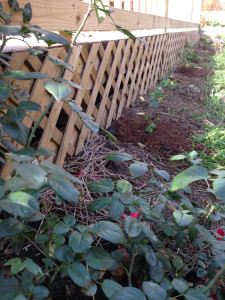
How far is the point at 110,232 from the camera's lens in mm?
653

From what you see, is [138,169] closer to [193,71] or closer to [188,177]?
[188,177]

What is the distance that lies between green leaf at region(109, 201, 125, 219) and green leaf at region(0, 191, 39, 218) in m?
0.31

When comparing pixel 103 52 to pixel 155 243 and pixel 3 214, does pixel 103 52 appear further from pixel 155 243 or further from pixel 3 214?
pixel 155 243

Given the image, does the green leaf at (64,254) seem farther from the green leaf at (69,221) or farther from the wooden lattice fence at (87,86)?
the wooden lattice fence at (87,86)

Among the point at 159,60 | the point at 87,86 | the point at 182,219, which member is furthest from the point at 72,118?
the point at 159,60

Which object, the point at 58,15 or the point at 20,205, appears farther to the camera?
the point at 58,15

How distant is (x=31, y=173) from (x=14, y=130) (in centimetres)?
43

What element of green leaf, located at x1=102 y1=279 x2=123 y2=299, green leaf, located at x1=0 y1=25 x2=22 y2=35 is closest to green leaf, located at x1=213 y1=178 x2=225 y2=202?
green leaf, located at x1=102 y1=279 x2=123 y2=299

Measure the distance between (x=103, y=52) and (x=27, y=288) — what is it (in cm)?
175

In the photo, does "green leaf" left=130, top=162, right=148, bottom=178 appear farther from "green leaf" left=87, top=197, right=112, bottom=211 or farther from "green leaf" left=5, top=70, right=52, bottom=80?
"green leaf" left=5, top=70, right=52, bottom=80

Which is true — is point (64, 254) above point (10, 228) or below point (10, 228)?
below

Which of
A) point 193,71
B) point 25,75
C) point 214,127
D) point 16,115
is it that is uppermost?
point 25,75

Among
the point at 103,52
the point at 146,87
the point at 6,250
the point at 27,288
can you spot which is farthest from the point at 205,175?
the point at 146,87

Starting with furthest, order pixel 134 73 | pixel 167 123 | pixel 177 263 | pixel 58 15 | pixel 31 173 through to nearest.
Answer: pixel 134 73, pixel 167 123, pixel 58 15, pixel 177 263, pixel 31 173
